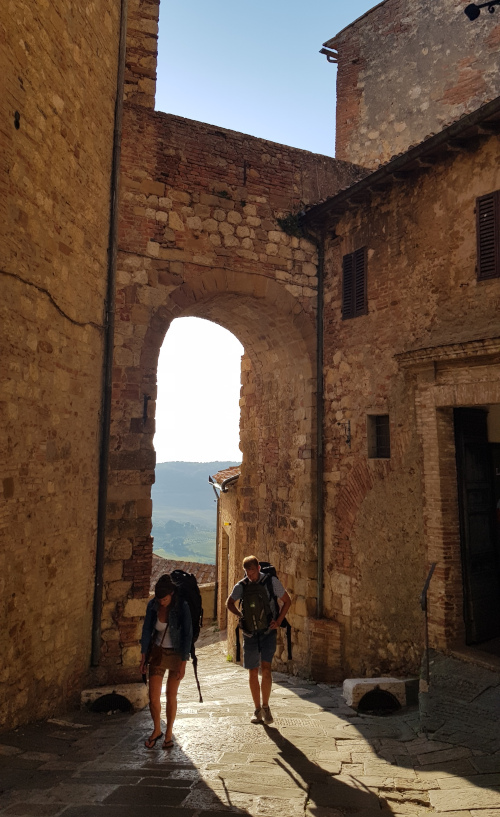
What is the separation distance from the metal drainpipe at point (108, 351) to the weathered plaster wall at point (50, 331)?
133 millimetres

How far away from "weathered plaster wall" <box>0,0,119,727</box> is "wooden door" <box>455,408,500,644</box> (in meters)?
4.32

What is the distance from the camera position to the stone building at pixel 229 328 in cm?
514

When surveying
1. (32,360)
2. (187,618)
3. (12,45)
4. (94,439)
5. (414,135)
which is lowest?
(187,618)

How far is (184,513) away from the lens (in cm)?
14912

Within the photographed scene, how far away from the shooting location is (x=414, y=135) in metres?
12.1

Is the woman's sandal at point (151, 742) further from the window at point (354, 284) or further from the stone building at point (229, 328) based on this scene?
the window at point (354, 284)

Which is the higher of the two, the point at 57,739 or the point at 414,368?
the point at 414,368

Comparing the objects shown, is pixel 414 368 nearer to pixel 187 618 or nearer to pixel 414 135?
pixel 187 618

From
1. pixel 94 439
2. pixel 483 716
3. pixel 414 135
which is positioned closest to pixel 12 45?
pixel 94 439

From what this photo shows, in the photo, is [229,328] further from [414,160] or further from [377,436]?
[414,160]

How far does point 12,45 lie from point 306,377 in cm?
574

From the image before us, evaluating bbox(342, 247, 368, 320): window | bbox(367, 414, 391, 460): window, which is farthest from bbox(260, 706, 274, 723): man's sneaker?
bbox(342, 247, 368, 320): window

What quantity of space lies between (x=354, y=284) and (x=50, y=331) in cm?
454

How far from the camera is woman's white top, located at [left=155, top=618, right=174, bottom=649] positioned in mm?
4684
